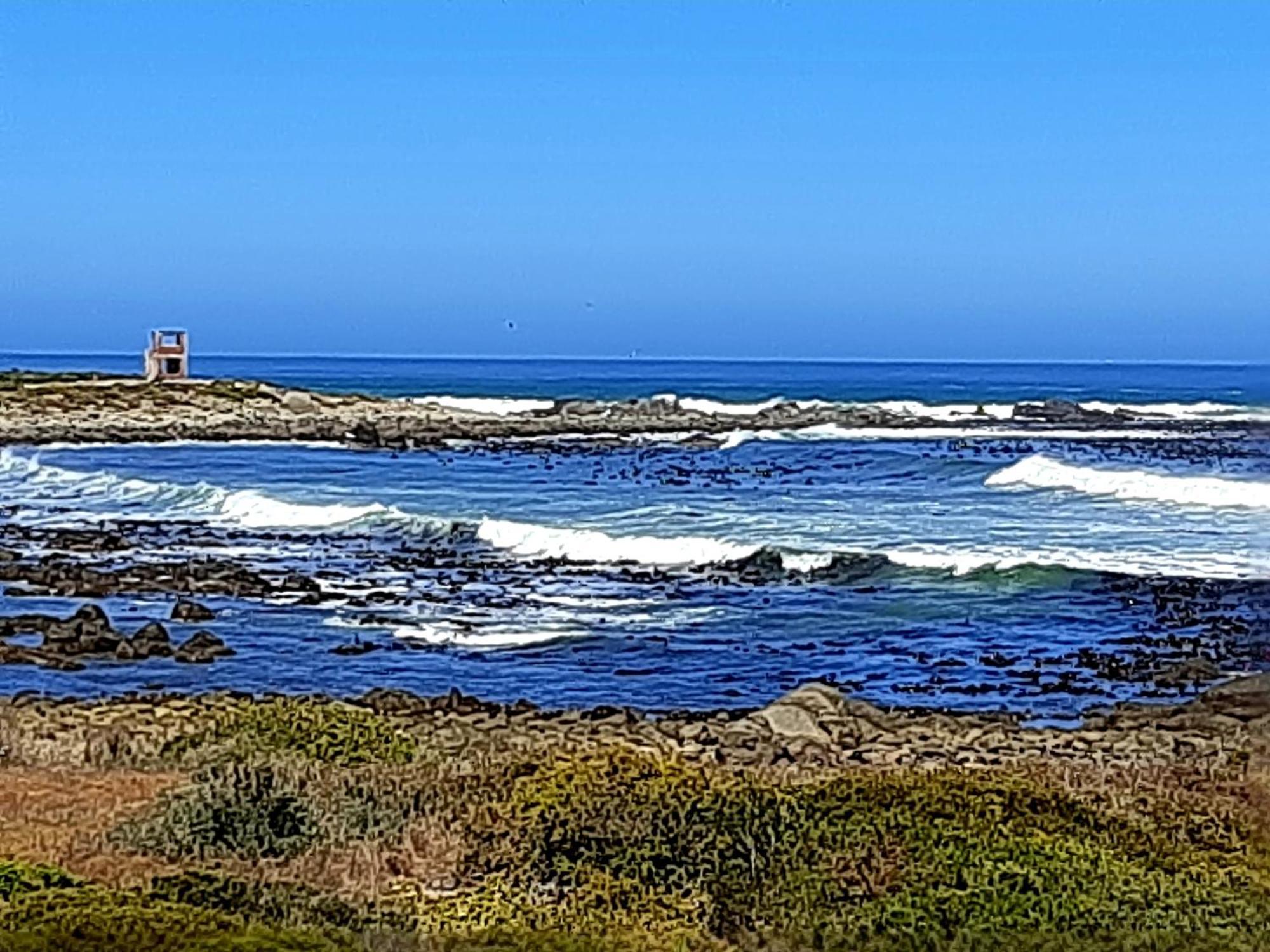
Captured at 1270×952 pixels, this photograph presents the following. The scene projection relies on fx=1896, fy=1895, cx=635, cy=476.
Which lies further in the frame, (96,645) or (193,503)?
(193,503)

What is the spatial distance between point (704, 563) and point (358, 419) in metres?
35.7

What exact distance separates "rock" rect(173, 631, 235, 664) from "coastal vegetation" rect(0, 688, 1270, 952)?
6.19m

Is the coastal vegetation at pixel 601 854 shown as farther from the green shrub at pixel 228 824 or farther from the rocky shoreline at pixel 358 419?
the rocky shoreline at pixel 358 419

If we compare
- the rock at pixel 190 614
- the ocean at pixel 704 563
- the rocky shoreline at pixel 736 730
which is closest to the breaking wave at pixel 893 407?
the ocean at pixel 704 563

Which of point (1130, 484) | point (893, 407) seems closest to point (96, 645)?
point (1130, 484)

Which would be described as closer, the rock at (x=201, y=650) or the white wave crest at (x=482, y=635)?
the rock at (x=201, y=650)

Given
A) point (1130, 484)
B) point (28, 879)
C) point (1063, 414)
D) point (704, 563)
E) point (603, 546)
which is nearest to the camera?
point (28, 879)

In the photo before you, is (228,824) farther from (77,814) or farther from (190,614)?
(190,614)

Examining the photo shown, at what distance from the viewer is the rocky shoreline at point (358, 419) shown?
165 ft

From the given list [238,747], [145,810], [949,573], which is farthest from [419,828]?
[949,573]

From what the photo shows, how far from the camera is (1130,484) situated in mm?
33500

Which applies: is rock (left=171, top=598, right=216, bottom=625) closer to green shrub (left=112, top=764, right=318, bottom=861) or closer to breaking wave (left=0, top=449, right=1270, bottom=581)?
breaking wave (left=0, top=449, right=1270, bottom=581)

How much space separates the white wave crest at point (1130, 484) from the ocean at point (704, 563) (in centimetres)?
9

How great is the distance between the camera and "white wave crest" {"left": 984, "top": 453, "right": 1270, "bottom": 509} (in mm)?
30953
